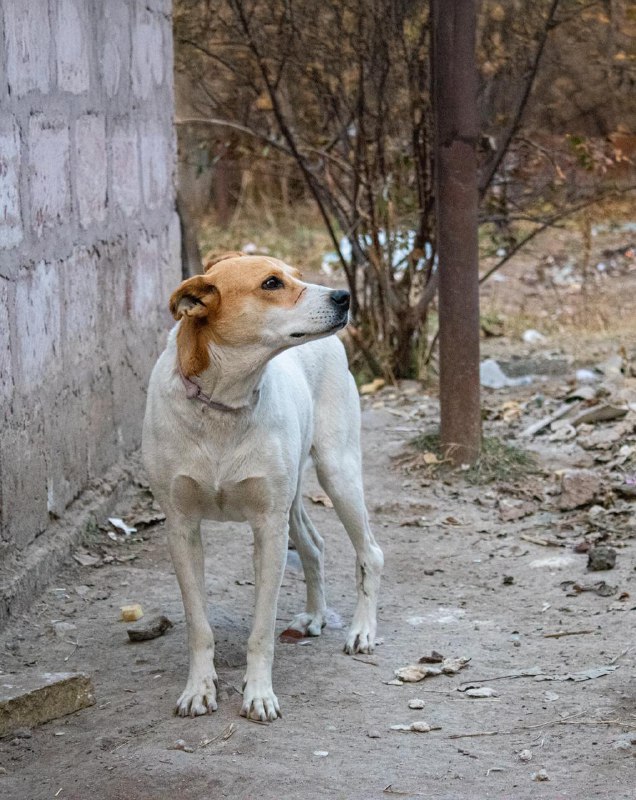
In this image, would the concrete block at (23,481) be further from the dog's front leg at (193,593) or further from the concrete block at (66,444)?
the dog's front leg at (193,593)

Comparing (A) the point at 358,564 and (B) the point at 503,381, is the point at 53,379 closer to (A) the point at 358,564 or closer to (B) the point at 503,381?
(A) the point at 358,564

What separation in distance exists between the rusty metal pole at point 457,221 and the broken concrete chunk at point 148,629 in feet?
7.60

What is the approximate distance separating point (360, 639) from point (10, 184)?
78.3 inches

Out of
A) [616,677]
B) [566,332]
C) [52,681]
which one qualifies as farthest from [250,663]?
[566,332]

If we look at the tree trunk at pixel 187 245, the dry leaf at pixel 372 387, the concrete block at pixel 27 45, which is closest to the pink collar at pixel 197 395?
the concrete block at pixel 27 45

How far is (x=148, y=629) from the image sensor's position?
4.08m

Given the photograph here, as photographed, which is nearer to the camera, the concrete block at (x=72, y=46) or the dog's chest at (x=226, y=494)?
the dog's chest at (x=226, y=494)

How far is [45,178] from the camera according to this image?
456 centimetres

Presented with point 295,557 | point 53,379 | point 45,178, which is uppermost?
point 45,178

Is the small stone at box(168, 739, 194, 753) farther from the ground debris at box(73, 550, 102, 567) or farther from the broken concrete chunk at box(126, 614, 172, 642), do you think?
the ground debris at box(73, 550, 102, 567)

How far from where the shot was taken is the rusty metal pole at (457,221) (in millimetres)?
5848

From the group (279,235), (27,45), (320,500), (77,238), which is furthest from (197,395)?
(279,235)

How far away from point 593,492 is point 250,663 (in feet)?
8.32

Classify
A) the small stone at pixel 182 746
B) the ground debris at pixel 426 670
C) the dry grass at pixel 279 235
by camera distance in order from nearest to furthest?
the small stone at pixel 182 746 < the ground debris at pixel 426 670 < the dry grass at pixel 279 235
